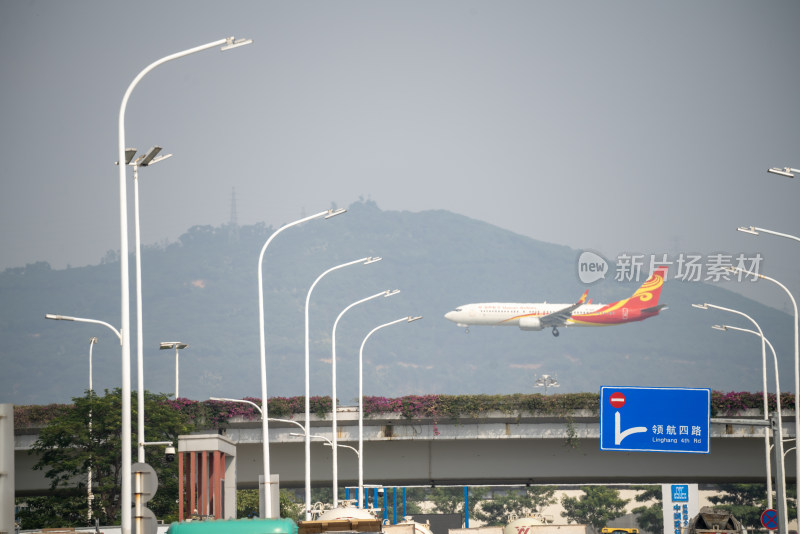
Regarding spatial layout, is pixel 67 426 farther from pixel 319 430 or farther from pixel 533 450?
pixel 533 450

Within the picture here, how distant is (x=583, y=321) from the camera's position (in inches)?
6029

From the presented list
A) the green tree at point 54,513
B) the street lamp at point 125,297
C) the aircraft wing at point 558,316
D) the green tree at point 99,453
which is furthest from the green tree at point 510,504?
the street lamp at point 125,297

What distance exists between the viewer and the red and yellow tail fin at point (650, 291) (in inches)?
6751

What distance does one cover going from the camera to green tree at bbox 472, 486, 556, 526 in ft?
459

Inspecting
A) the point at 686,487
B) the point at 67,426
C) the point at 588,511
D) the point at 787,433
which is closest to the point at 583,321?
the point at 588,511

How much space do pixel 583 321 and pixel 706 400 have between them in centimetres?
10943

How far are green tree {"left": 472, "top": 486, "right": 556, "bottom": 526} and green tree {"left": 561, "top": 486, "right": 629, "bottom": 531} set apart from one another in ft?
14.3

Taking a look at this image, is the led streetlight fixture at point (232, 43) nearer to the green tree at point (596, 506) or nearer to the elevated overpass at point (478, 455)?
the elevated overpass at point (478, 455)

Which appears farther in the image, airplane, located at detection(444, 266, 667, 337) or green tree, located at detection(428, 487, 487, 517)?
green tree, located at detection(428, 487, 487, 517)

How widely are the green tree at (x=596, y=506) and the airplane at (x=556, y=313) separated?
67.4ft

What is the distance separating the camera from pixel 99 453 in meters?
59.0

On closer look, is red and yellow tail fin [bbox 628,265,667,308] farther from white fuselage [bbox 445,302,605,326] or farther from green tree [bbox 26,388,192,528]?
green tree [bbox 26,388,192,528]

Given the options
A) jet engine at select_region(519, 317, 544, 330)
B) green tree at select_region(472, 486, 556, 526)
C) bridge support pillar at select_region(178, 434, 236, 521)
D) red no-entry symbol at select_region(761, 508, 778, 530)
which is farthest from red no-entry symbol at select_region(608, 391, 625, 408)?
green tree at select_region(472, 486, 556, 526)

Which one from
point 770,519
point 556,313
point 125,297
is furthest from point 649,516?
point 125,297
